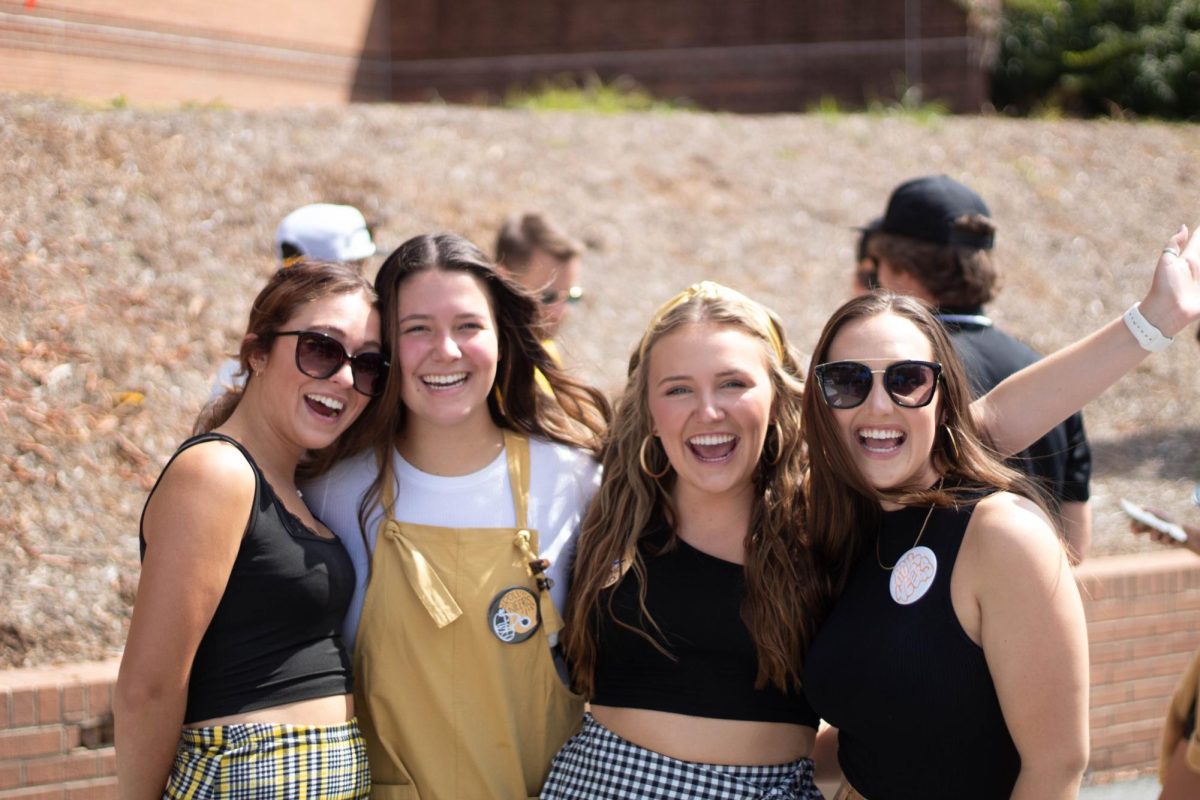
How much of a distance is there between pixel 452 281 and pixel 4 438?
3.36m

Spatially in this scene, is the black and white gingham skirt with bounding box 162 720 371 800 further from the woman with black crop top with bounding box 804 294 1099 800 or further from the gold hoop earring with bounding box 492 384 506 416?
the woman with black crop top with bounding box 804 294 1099 800

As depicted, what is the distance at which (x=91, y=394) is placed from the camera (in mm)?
5879

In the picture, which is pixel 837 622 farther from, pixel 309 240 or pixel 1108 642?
pixel 1108 642

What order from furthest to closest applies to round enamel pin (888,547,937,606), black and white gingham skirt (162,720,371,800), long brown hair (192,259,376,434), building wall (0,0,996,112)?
building wall (0,0,996,112)
long brown hair (192,259,376,434)
black and white gingham skirt (162,720,371,800)
round enamel pin (888,547,937,606)

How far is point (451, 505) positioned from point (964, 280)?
2005 millimetres

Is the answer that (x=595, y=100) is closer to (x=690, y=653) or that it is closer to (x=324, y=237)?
(x=324, y=237)

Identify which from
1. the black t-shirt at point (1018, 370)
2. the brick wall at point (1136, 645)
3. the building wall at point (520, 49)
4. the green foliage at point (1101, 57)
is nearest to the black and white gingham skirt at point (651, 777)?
the black t-shirt at point (1018, 370)

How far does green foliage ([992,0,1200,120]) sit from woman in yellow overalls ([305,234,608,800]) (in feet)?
41.9

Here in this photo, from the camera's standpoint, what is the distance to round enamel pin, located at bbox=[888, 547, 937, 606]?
249 cm

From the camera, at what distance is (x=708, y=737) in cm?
279

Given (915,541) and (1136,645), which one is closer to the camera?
(915,541)

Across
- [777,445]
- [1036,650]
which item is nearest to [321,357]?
[777,445]

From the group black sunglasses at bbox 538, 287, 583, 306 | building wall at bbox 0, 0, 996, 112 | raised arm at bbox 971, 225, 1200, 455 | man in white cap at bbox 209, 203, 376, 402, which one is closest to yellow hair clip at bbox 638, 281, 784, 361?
raised arm at bbox 971, 225, 1200, 455

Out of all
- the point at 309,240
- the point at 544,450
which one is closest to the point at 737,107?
the point at 309,240
